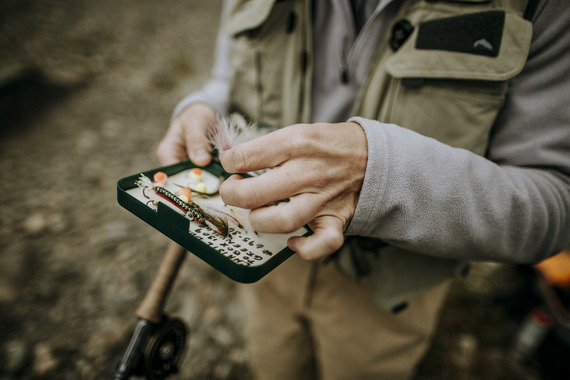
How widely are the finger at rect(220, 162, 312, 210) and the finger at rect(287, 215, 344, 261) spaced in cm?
9

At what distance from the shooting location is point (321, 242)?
0.57m

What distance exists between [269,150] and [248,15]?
0.65 m

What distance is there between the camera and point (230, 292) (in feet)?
7.34

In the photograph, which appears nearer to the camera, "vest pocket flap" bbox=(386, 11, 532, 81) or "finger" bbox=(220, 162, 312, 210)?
"finger" bbox=(220, 162, 312, 210)

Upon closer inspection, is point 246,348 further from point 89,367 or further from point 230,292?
point 89,367

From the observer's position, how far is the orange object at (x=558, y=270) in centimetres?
192

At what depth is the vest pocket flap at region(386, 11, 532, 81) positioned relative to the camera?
76 centimetres

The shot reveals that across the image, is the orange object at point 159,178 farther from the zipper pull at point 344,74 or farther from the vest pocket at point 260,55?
the zipper pull at point 344,74

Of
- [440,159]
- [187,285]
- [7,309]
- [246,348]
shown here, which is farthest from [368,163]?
[7,309]

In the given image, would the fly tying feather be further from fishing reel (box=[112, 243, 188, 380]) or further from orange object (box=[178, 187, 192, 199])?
fishing reel (box=[112, 243, 188, 380])

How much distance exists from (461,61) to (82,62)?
14.5 ft

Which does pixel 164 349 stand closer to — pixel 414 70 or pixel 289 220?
pixel 289 220

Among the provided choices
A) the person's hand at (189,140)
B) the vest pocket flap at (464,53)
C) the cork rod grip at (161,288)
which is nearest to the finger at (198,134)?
the person's hand at (189,140)

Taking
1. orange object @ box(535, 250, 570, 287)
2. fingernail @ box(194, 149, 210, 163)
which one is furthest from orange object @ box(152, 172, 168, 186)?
orange object @ box(535, 250, 570, 287)
